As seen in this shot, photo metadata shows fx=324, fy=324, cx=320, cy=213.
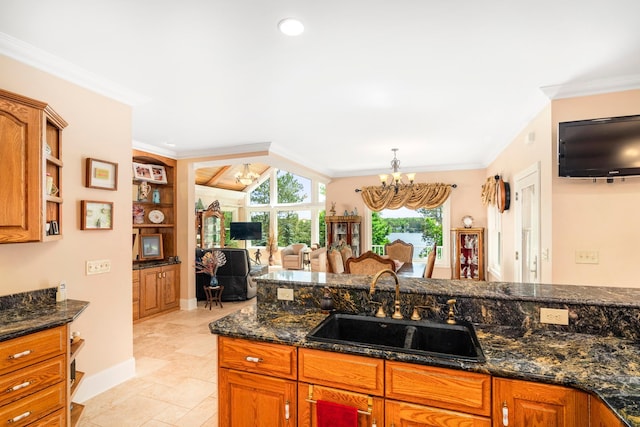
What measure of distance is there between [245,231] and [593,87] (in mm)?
8145

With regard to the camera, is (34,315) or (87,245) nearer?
(34,315)

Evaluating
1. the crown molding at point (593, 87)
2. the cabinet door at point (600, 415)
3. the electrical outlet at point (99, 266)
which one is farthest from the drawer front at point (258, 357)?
the crown molding at point (593, 87)

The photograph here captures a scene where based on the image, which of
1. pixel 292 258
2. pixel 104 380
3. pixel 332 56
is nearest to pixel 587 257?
pixel 332 56

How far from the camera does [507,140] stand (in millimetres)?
4312

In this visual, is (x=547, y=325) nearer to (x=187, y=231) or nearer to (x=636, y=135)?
(x=636, y=135)

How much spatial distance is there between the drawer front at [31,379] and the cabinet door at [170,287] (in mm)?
3123

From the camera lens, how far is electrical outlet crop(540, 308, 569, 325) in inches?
63.5

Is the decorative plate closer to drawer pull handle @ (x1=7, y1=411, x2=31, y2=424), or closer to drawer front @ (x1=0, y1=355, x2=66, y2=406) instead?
drawer front @ (x1=0, y1=355, x2=66, y2=406)

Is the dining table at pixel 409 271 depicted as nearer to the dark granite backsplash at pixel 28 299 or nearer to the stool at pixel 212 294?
the stool at pixel 212 294

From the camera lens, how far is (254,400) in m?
1.60

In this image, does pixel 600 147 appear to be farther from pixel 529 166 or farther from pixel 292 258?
pixel 292 258

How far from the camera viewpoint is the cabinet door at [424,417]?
1265mm

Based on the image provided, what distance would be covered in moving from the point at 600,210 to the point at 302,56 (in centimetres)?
265

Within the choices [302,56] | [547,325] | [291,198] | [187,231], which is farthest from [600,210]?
[291,198]
